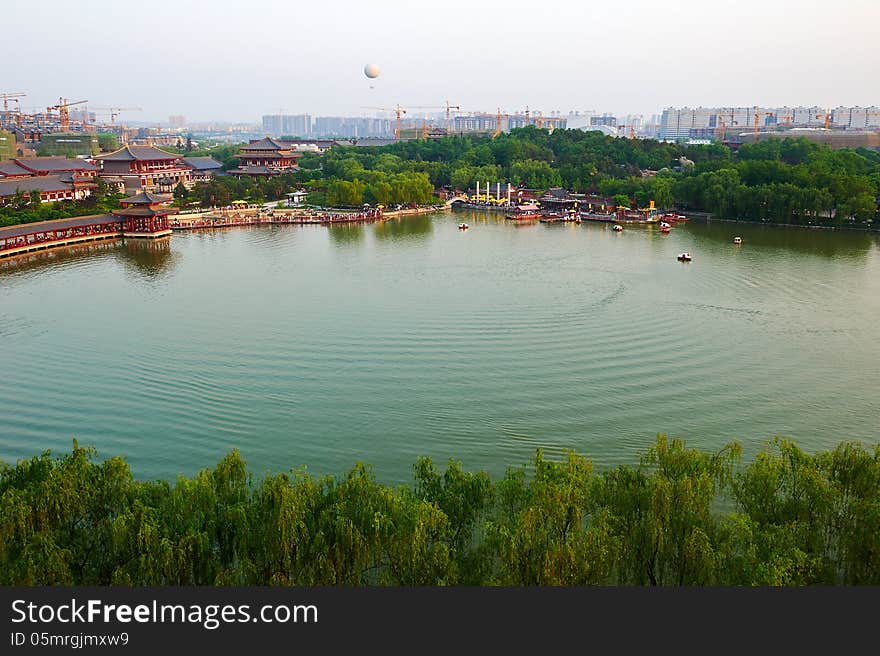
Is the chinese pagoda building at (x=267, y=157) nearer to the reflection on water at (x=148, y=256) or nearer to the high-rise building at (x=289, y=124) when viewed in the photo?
the reflection on water at (x=148, y=256)

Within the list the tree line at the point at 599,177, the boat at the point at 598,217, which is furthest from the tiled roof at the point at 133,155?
the boat at the point at 598,217

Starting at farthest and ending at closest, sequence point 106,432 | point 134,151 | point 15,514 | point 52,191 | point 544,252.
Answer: point 134,151 < point 52,191 < point 544,252 < point 106,432 < point 15,514

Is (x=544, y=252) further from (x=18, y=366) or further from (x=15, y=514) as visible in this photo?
(x=15, y=514)

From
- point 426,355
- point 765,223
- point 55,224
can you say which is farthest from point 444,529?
point 765,223

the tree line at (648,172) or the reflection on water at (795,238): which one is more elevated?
the tree line at (648,172)

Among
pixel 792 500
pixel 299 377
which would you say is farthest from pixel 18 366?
pixel 792 500

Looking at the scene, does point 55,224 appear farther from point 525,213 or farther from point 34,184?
point 525,213
